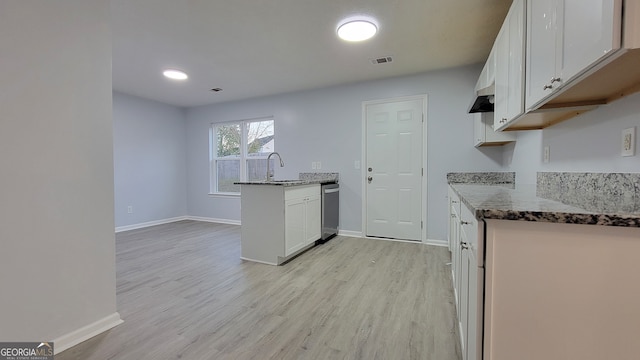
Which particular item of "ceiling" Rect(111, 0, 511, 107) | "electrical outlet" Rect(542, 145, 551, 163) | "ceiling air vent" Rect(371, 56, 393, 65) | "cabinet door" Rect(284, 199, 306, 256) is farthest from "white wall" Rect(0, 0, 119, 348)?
"electrical outlet" Rect(542, 145, 551, 163)

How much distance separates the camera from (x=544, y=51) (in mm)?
1232

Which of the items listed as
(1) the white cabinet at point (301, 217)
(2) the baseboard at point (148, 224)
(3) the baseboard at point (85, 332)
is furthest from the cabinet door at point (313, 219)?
(2) the baseboard at point (148, 224)

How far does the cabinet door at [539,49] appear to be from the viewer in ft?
3.79

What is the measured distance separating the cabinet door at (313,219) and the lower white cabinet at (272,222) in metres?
0.10

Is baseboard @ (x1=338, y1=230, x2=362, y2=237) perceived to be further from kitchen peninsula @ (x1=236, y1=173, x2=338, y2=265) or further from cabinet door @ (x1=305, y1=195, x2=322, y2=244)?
kitchen peninsula @ (x1=236, y1=173, x2=338, y2=265)

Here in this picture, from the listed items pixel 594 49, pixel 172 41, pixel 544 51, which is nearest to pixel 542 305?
pixel 594 49

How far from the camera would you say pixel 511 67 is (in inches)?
66.3

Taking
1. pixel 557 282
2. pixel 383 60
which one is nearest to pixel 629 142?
pixel 557 282

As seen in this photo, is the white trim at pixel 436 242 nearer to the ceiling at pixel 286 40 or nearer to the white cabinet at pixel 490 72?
the white cabinet at pixel 490 72

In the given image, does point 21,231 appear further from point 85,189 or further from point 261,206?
point 261,206
